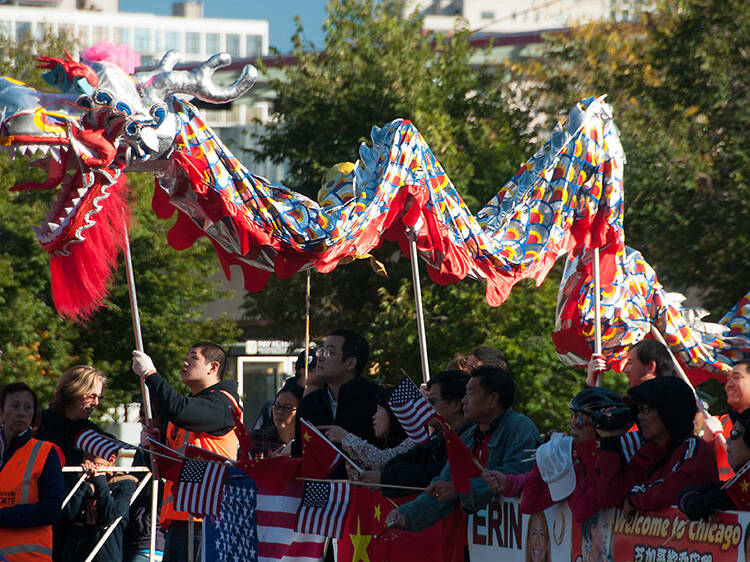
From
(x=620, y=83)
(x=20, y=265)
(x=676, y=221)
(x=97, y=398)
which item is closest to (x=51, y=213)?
(x=97, y=398)

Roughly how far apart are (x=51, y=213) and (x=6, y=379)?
1259 centimetres

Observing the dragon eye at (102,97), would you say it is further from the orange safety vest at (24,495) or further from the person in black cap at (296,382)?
the person in black cap at (296,382)

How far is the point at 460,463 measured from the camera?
19.7ft

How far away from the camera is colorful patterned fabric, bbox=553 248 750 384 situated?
9641 mm

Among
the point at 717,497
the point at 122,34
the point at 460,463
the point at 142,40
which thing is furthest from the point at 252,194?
the point at 122,34

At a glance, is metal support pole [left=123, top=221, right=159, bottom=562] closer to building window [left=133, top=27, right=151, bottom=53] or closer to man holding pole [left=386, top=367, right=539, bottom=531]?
man holding pole [left=386, top=367, right=539, bottom=531]

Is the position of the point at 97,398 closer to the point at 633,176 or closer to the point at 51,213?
the point at 51,213

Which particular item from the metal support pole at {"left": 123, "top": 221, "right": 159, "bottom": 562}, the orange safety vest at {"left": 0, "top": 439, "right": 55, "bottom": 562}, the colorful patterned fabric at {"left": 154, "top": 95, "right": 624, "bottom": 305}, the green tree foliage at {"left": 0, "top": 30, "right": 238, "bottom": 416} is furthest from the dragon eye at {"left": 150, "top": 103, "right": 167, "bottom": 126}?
the green tree foliage at {"left": 0, "top": 30, "right": 238, "bottom": 416}

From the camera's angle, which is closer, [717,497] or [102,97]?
[717,497]

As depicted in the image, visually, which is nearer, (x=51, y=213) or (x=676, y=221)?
(x=51, y=213)

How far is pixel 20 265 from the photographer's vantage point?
20.1 meters

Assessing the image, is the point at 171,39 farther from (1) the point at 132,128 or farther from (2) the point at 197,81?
(1) the point at 132,128

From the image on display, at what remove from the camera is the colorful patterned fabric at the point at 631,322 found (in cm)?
964

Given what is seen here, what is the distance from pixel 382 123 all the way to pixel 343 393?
13.8 meters
